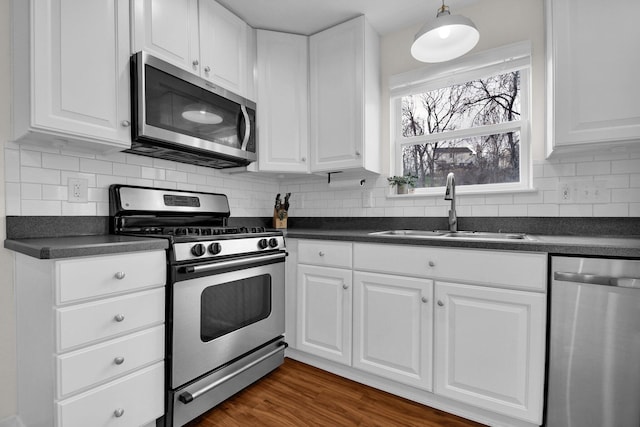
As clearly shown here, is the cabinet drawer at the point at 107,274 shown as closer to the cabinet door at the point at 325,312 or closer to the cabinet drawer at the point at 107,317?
the cabinet drawer at the point at 107,317

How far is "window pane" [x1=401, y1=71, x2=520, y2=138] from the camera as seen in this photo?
7.17 ft

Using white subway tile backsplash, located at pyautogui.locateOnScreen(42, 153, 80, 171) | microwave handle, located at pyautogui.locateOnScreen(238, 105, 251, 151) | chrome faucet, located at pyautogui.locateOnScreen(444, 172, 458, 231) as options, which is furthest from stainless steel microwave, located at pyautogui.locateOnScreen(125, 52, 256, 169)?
chrome faucet, located at pyautogui.locateOnScreen(444, 172, 458, 231)

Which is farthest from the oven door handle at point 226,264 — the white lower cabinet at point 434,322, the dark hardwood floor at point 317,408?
the dark hardwood floor at point 317,408

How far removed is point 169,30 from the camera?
1815 millimetres

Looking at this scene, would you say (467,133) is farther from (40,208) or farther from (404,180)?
(40,208)

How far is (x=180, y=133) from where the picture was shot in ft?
5.99

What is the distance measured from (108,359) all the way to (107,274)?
34cm

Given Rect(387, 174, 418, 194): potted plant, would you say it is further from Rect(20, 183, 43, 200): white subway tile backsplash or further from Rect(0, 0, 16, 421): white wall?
Rect(0, 0, 16, 421): white wall

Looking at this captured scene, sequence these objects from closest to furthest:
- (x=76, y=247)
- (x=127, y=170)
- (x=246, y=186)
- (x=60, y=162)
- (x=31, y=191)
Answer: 1. (x=76, y=247)
2. (x=31, y=191)
3. (x=60, y=162)
4. (x=127, y=170)
5. (x=246, y=186)

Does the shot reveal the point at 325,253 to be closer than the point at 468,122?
Yes

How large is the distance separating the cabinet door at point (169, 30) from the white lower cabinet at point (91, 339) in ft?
3.78

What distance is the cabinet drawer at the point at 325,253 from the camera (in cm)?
198

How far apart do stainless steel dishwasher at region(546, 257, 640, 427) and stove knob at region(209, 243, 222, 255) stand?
1586 millimetres

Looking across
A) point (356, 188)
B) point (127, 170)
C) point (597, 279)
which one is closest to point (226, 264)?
point (127, 170)
